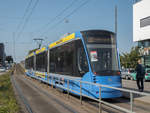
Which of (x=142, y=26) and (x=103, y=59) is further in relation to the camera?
(x=142, y=26)

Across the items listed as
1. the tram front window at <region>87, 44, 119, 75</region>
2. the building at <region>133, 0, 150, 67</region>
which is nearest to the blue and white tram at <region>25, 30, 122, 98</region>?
the tram front window at <region>87, 44, 119, 75</region>

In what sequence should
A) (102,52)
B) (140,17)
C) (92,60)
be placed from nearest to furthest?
(92,60), (102,52), (140,17)

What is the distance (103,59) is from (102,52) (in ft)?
1.10

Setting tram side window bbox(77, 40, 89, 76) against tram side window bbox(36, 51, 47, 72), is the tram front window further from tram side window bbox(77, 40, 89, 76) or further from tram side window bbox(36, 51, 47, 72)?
tram side window bbox(36, 51, 47, 72)

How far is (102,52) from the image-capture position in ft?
29.6

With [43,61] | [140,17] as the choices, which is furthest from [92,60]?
[140,17]

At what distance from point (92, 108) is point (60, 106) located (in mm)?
1515

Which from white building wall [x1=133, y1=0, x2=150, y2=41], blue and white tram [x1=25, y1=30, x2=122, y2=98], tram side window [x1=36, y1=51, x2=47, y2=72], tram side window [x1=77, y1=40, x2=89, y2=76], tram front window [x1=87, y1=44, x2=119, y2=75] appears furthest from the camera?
white building wall [x1=133, y1=0, x2=150, y2=41]

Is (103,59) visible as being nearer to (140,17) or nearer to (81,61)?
(81,61)

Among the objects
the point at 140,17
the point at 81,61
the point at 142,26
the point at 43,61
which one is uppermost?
the point at 140,17

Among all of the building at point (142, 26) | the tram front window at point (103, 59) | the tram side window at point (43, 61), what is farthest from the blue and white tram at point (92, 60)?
the building at point (142, 26)

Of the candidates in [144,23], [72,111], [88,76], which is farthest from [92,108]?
[144,23]

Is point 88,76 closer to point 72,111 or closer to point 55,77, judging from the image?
point 72,111

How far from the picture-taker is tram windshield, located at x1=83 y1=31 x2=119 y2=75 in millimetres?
8742
